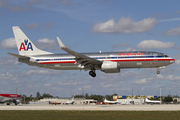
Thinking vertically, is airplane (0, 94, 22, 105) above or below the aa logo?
below

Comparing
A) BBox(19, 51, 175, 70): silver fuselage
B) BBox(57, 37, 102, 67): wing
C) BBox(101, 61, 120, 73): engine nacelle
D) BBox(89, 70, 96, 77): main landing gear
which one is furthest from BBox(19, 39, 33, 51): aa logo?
BBox(101, 61, 120, 73): engine nacelle

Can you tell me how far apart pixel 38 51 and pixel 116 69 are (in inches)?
806

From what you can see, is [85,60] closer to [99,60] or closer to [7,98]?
[99,60]

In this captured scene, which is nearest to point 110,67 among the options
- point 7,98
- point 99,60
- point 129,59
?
point 99,60

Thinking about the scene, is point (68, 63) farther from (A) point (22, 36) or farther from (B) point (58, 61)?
(A) point (22, 36)

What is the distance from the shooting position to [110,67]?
5162 centimetres

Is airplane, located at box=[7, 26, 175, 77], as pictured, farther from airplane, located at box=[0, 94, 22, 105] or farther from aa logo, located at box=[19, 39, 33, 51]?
airplane, located at box=[0, 94, 22, 105]

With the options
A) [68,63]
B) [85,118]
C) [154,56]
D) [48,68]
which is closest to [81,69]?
[68,63]

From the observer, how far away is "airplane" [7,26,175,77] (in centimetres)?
5194

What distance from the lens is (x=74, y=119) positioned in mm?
26609

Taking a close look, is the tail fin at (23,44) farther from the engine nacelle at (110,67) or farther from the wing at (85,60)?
the engine nacelle at (110,67)

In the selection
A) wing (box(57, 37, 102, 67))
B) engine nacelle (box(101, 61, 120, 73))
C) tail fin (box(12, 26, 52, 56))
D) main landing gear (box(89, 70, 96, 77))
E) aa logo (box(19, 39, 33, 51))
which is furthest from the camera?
aa logo (box(19, 39, 33, 51))

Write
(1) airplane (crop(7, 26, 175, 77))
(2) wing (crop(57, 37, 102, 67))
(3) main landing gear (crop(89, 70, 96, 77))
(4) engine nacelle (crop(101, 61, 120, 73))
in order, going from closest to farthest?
(2) wing (crop(57, 37, 102, 67)), (4) engine nacelle (crop(101, 61, 120, 73)), (1) airplane (crop(7, 26, 175, 77)), (3) main landing gear (crop(89, 70, 96, 77))

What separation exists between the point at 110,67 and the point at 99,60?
3309mm
